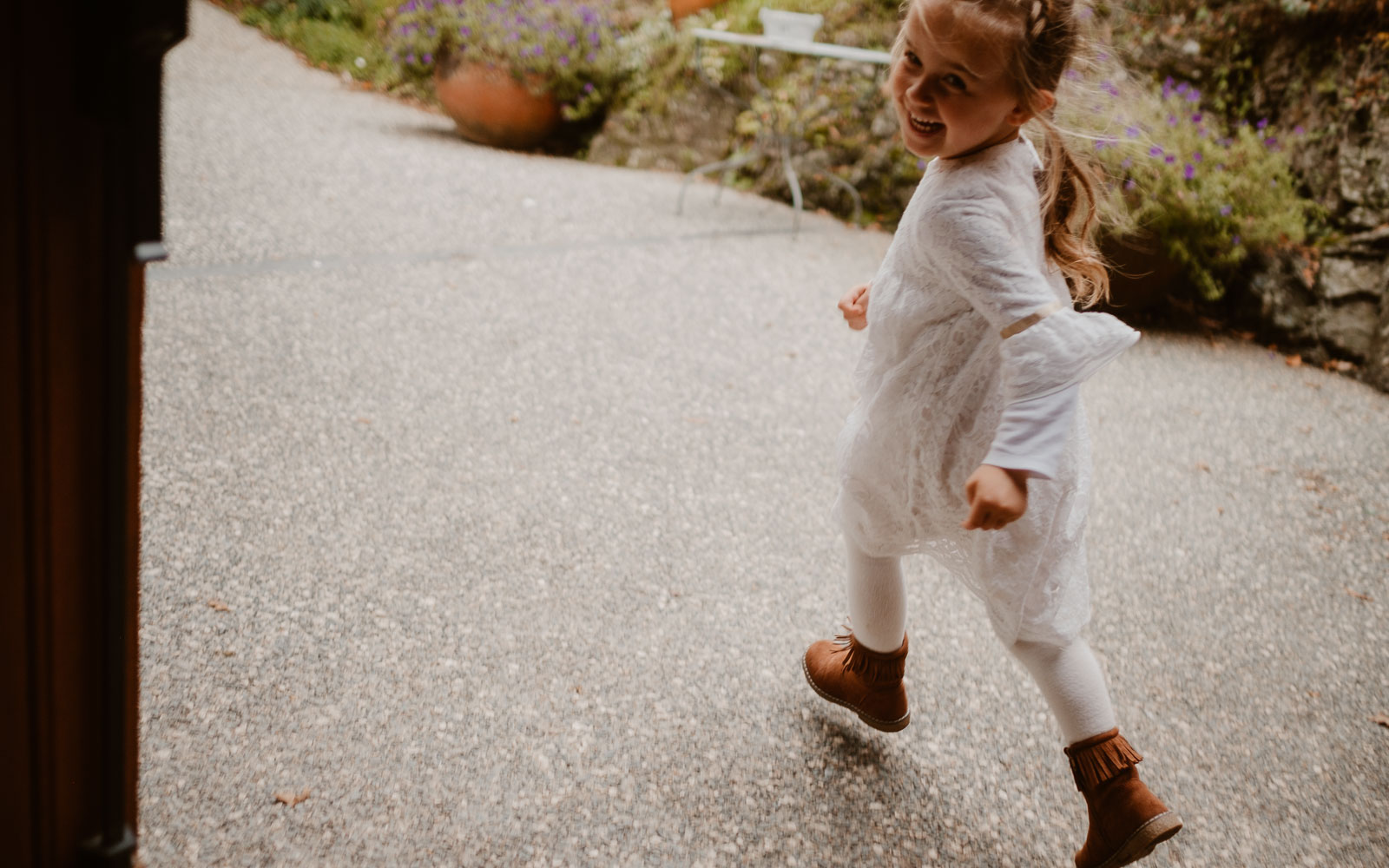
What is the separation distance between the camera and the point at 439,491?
94.0 inches

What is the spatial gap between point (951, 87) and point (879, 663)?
95 centimetres

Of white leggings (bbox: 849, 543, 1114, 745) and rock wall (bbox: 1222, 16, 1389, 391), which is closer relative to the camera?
white leggings (bbox: 849, 543, 1114, 745)

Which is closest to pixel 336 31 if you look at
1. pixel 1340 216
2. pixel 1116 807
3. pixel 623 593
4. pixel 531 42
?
pixel 531 42

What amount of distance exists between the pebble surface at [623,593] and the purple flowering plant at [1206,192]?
71cm

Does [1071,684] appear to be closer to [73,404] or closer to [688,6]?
[73,404]

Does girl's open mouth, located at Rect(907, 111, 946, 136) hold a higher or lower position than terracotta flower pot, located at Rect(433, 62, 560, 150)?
higher

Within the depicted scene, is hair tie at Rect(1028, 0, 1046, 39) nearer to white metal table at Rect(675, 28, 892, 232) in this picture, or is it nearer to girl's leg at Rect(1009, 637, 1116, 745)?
girl's leg at Rect(1009, 637, 1116, 745)

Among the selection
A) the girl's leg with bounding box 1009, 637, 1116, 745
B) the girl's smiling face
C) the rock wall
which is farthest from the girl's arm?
the rock wall

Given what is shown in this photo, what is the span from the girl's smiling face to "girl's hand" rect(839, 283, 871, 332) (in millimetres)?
313

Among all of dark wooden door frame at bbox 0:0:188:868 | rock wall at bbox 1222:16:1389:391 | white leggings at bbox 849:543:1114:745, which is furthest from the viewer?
rock wall at bbox 1222:16:1389:391

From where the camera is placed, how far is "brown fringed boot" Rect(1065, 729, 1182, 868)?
52.5 inches

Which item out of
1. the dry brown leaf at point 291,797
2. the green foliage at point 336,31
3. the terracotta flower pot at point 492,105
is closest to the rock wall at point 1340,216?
the terracotta flower pot at point 492,105

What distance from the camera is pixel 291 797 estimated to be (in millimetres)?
1417

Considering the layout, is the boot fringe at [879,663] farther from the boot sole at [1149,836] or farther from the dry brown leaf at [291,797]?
the dry brown leaf at [291,797]
